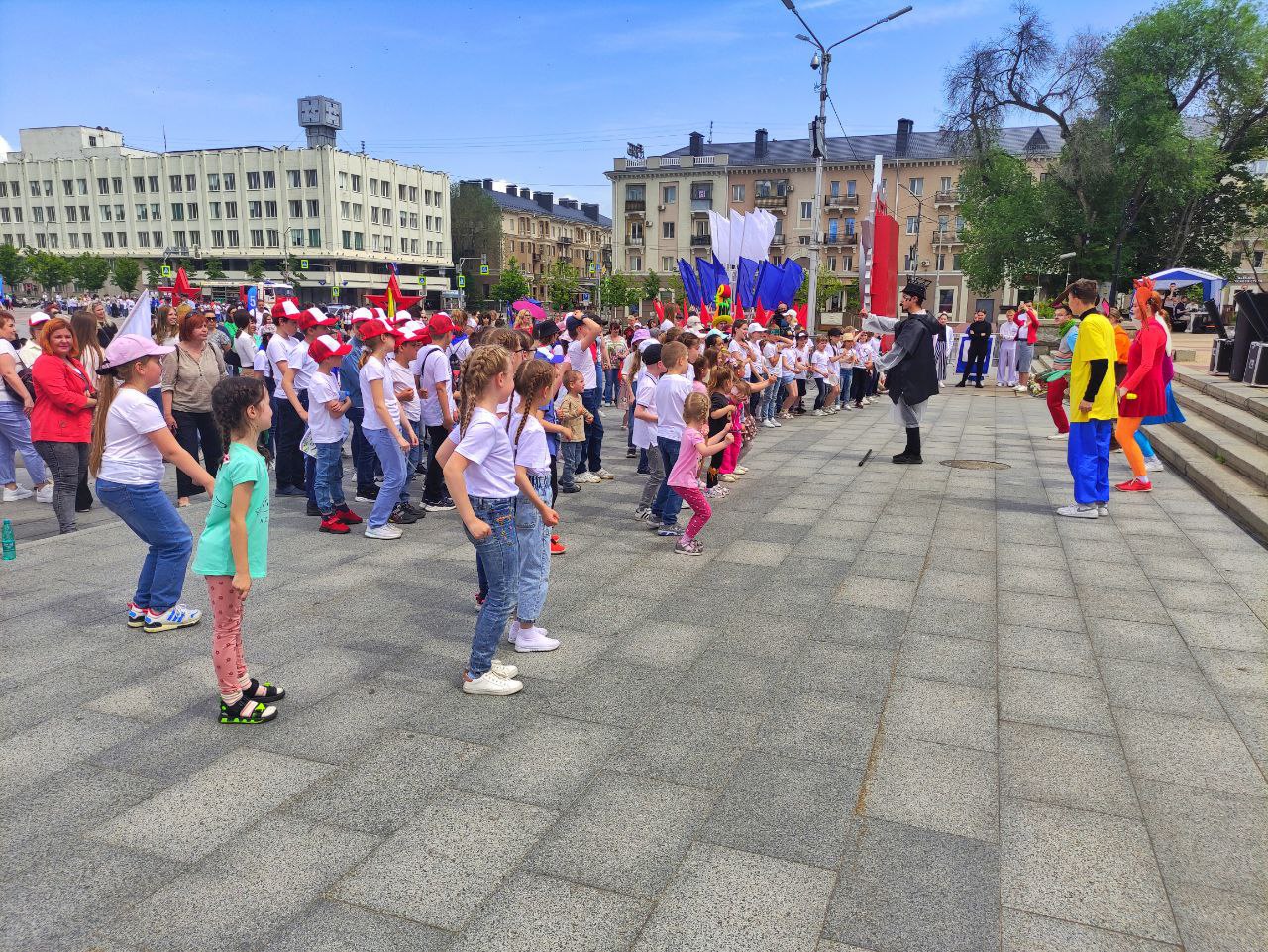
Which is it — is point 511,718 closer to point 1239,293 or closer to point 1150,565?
point 1150,565

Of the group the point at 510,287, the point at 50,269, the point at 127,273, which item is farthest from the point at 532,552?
the point at 127,273

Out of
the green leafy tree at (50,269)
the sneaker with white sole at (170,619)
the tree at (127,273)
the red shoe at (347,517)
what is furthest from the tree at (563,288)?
the sneaker with white sole at (170,619)

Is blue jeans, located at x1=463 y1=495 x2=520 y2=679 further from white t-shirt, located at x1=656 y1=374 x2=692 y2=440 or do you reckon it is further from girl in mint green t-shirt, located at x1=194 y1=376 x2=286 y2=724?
white t-shirt, located at x1=656 y1=374 x2=692 y2=440

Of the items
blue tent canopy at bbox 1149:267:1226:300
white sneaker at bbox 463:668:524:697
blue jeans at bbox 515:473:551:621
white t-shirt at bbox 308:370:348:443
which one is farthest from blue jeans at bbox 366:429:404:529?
blue tent canopy at bbox 1149:267:1226:300

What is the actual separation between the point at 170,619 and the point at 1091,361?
7586mm

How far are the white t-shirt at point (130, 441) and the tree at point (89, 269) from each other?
288ft

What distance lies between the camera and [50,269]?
249 ft

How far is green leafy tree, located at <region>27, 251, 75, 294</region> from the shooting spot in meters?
75.5

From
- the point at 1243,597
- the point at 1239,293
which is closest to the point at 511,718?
the point at 1243,597

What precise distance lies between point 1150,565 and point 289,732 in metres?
6.15

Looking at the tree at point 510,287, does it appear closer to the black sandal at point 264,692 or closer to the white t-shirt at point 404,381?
the white t-shirt at point 404,381

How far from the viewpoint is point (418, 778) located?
353 cm

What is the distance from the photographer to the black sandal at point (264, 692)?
4043mm

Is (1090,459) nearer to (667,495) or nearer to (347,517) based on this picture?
(667,495)
